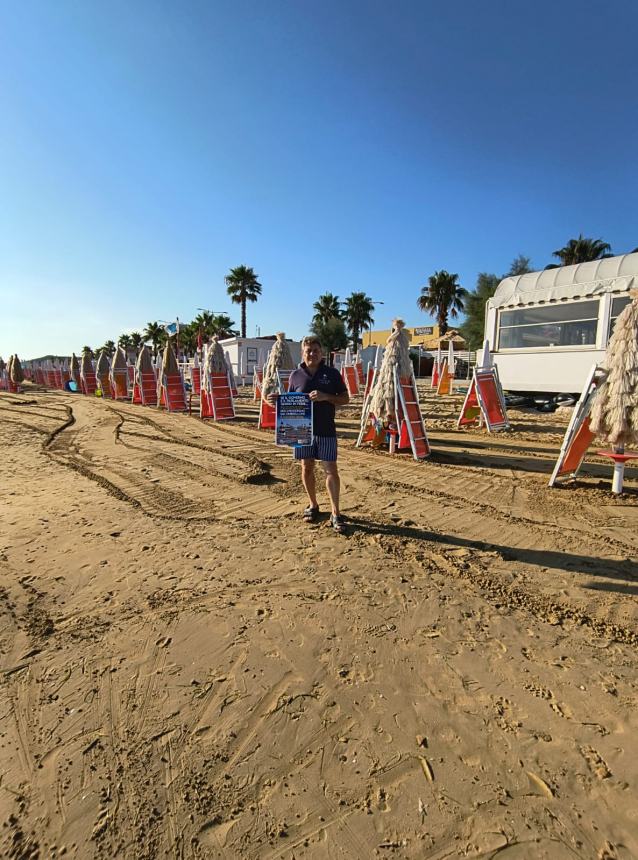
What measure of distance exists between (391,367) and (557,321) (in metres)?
6.73

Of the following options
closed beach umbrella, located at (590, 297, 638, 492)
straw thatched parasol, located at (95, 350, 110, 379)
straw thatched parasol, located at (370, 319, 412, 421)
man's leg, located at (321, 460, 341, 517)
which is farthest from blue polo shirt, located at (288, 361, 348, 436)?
straw thatched parasol, located at (95, 350, 110, 379)

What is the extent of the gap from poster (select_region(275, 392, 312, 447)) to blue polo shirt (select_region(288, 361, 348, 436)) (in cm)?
9

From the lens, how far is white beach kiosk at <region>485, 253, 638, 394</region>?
10.3 meters

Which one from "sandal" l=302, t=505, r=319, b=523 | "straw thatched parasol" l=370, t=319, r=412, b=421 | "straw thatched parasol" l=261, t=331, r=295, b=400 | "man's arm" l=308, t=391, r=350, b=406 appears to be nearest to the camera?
"man's arm" l=308, t=391, r=350, b=406

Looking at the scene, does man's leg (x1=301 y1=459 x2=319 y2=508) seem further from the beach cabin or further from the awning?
the beach cabin

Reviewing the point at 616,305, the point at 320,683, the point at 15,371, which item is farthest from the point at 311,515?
the point at 15,371

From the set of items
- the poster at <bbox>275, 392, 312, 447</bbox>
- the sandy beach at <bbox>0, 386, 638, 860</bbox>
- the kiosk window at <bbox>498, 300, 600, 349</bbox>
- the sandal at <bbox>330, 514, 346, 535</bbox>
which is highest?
the kiosk window at <bbox>498, 300, 600, 349</bbox>

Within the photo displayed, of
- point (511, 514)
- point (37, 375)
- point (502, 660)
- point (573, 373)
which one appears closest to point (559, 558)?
point (511, 514)

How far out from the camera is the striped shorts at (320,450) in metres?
4.09

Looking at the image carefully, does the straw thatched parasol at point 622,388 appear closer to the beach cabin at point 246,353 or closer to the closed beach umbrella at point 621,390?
the closed beach umbrella at point 621,390

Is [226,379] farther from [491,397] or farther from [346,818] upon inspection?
[346,818]

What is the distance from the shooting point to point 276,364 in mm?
10938

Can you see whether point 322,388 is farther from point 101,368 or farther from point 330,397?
point 101,368

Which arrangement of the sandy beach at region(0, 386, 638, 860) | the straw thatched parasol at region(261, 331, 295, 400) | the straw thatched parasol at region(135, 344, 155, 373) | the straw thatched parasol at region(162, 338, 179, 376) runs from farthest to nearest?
the straw thatched parasol at region(135, 344, 155, 373), the straw thatched parasol at region(162, 338, 179, 376), the straw thatched parasol at region(261, 331, 295, 400), the sandy beach at region(0, 386, 638, 860)
